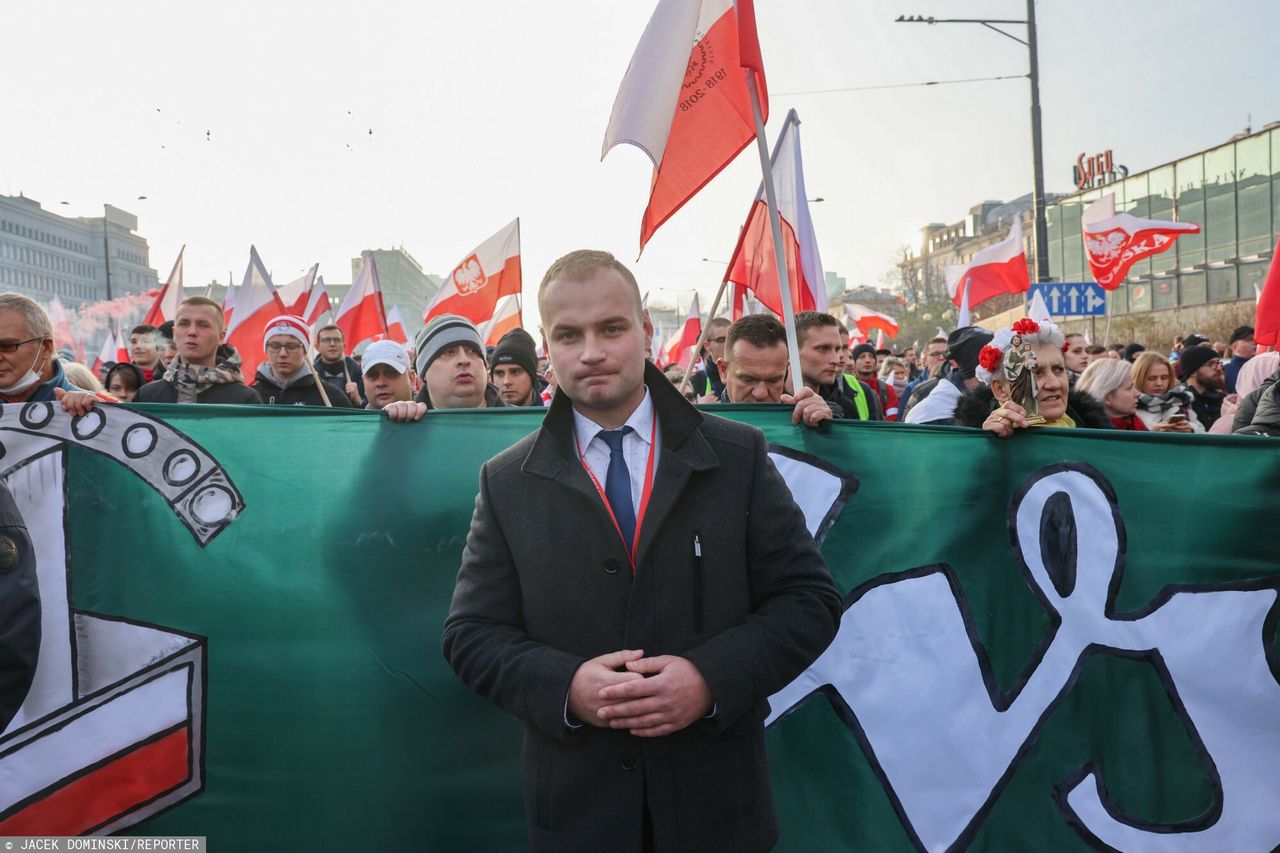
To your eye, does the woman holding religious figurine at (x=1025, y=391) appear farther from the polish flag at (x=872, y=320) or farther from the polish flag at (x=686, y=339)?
the polish flag at (x=872, y=320)

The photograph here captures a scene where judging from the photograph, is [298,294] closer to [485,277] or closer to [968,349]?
[485,277]

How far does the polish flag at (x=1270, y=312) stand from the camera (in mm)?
5027

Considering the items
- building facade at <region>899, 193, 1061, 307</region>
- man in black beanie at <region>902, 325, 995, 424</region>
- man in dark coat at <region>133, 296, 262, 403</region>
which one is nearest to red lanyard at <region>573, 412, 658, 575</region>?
man in black beanie at <region>902, 325, 995, 424</region>

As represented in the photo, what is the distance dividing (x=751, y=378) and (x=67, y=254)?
364 ft

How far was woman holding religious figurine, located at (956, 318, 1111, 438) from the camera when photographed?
9.73ft

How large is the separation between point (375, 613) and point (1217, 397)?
666 cm

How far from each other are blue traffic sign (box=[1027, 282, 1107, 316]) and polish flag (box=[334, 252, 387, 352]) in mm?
8313

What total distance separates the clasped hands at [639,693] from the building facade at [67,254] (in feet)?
306

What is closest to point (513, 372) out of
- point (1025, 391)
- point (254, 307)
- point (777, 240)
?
point (777, 240)

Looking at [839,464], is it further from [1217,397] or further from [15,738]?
[1217,397]

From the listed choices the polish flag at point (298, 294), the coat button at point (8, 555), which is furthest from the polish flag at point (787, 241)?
the polish flag at point (298, 294)

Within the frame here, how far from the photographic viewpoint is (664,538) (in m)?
1.94

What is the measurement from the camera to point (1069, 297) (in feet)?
42.3

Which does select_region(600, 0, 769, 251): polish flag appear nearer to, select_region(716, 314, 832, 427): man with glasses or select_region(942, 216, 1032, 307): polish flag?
select_region(716, 314, 832, 427): man with glasses
